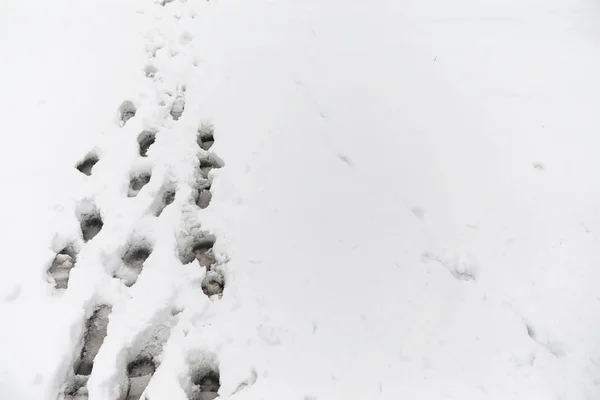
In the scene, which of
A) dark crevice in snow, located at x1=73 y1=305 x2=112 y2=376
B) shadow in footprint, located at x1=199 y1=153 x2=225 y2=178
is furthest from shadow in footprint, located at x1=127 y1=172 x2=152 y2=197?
dark crevice in snow, located at x1=73 y1=305 x2=112 y2=376

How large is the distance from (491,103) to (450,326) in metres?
1.49

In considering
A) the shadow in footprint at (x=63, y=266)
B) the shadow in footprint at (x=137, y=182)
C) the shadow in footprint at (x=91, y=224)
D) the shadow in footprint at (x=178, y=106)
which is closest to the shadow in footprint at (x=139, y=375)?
the shadow in footprint at (x=63, y=266)

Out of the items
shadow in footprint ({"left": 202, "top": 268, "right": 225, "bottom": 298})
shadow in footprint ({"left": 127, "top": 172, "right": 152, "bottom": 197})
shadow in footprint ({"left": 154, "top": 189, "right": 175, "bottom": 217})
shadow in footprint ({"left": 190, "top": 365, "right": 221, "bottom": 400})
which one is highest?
shadow in footprint ({"left": 127, "top": 172, "right": 152, "bottom": 197})

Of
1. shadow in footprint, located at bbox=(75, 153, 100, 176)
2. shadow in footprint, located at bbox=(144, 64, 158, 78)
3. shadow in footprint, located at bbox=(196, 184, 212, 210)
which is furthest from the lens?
shadow in footprint, located at bbox=(144, 64, 158, 78)

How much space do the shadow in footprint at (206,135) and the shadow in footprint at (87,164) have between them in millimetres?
543

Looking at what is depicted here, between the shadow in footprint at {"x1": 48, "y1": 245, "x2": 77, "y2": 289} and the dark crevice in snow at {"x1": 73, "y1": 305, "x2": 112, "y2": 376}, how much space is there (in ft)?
0.69

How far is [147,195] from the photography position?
225cm

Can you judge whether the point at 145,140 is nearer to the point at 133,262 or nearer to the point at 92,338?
the point at 133,262

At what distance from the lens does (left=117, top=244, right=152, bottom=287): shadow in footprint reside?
199 cm

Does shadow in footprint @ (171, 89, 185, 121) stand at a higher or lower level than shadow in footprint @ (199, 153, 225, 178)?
higher

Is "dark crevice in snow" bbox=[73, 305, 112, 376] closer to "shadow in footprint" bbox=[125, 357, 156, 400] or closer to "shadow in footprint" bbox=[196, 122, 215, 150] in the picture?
"shadow in footprint" bbox=[125, 357, 156, 400]

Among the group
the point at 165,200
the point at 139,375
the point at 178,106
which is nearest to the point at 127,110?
the point at 178,106

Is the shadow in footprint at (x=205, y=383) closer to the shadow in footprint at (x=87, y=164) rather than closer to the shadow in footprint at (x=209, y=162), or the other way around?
the shadow in footprint at (x=209, y=162)

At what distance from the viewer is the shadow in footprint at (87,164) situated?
2422 millimetres
